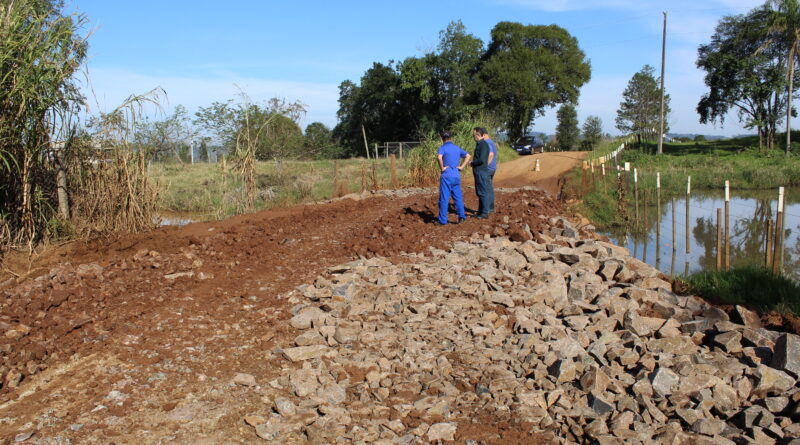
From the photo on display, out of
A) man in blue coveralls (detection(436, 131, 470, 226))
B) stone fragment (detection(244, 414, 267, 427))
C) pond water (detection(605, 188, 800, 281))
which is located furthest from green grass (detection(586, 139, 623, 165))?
stone fragment (detection(244, 414, 267, 427))

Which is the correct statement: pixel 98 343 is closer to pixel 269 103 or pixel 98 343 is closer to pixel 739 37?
pixel 269 103

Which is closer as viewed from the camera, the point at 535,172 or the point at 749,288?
the point at 749,288

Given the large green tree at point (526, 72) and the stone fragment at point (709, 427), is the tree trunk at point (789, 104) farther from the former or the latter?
the stone fragment at point (709, 427)

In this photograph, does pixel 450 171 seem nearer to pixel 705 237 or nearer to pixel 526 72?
pixel 705 237

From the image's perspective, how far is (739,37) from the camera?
117 feet

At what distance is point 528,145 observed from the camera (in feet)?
134

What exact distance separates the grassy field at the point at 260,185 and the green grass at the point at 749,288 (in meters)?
8.91

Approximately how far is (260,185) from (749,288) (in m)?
16.7

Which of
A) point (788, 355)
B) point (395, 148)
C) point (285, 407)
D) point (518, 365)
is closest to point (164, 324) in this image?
point (285, 407)

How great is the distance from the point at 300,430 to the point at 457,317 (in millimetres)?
2420

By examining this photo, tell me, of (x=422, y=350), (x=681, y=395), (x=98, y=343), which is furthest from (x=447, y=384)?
(x=98, y=343)

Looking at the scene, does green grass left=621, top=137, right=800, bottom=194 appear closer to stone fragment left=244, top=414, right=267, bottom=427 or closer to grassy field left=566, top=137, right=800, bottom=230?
grassy field left=566, top=137, right=800, bottom=230

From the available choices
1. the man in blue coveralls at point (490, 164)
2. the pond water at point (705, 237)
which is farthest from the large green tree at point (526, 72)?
the man in blue coveralls at point (490, 164)

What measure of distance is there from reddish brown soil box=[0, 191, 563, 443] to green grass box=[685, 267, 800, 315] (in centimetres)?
270
